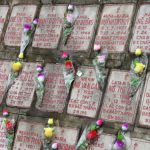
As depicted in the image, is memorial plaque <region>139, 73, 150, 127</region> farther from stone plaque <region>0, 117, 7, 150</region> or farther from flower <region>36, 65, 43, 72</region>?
stone plaque <region>0, 117, 7, 150</region>

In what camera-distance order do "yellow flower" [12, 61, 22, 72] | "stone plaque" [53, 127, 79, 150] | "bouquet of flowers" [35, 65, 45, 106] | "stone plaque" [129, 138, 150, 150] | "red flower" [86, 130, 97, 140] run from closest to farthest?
1. "stone plaque" [129, 138, 150, 150]
2. "red flower" [86, 130, 97, 140]
3. "stone plaque" [53, 127, 79, 150]
4. "bouquet of flowers" [35, 65, 45, 106]
5. "yellow flower" [12, 61, 22, 72]

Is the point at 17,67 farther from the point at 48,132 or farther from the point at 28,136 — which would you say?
the point at 48,132

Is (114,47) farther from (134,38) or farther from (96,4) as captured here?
(96,4)

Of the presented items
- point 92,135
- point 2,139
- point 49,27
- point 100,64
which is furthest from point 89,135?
point 49,27

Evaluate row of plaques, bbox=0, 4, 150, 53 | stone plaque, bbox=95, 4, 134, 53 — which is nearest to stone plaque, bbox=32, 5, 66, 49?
row of plaques, bbox=0, 4, 150, 53

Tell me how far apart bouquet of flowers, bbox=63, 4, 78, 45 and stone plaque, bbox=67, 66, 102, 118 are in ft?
1.48

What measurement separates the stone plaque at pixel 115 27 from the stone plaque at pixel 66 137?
93cm

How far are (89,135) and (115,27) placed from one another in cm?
118

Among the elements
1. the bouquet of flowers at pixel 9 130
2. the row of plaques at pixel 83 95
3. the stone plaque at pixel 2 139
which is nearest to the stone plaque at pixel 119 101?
the row of plaques at pixel 83 95

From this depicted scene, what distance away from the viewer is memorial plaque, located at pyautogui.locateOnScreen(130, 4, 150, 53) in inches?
180

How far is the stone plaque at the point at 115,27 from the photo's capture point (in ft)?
15.5

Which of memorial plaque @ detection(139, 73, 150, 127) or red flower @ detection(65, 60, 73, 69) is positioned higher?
red flower @ detection(65, 60, 73, 69)

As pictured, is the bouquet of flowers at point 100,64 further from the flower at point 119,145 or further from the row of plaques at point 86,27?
the flower at point 119,145

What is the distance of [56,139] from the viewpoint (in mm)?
4746
